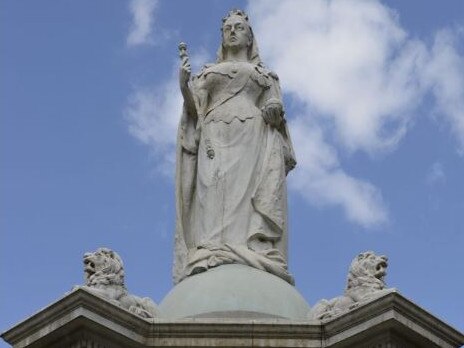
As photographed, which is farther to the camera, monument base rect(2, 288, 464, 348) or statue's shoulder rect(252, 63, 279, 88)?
statue's shoulder rect(252, 63, 279, 88)

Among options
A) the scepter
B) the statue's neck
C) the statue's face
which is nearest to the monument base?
the scepter

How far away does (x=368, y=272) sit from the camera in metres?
19.8

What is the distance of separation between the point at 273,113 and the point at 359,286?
4.40 metres

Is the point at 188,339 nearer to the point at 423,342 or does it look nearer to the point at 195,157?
the point at 423,342

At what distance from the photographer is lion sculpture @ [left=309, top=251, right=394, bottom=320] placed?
768 inches

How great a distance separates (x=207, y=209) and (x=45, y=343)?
420cm

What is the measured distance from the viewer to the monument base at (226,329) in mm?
18766

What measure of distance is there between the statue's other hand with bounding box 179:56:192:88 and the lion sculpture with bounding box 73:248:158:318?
4.05 meters

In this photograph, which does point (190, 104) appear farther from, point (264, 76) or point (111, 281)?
point (111, 281)

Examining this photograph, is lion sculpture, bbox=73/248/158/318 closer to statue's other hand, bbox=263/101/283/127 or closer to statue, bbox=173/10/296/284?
statue, bbox=173/10/296/284

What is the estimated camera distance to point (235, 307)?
66.1 ft

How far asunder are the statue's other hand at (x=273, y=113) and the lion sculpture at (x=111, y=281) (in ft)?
13.9

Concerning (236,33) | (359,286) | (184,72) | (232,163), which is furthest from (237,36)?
(359,286)

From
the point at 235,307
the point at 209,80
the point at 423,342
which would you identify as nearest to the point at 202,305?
the point at 235,307
